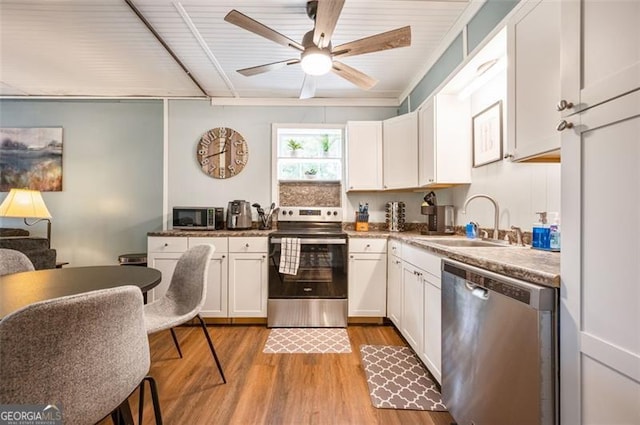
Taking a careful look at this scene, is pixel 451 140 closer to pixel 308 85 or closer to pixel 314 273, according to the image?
pixel 308 85

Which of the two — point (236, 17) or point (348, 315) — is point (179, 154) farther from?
point (348, 315)

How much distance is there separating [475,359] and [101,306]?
1401 millimetres

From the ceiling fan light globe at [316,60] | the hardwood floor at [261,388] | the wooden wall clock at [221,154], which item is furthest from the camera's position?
the wooden wall clock at [221,154]

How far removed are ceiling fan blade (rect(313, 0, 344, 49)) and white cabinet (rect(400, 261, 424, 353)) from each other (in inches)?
64.5

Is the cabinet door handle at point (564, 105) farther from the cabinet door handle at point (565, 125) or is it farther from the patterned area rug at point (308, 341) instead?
the patterned area rug at point (308, 341)

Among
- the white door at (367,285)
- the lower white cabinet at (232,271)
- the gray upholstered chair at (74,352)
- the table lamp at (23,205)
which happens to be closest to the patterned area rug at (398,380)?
the white door at (367,285)

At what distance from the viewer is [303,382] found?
1.85 metres

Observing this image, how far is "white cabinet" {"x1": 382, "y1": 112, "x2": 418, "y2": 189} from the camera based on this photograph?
2777 mm

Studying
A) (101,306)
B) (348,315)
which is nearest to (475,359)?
(101,306)

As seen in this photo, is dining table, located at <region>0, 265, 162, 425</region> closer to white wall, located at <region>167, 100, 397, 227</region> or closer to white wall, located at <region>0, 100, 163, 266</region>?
white wall, located at <region>167, 100, 397, 227</region>

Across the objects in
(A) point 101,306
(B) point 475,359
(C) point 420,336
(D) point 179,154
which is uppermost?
(D) point 179,154

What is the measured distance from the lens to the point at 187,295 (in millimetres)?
1899

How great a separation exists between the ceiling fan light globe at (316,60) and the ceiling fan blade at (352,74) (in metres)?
0.21

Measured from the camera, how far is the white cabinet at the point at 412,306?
6.45 feet
